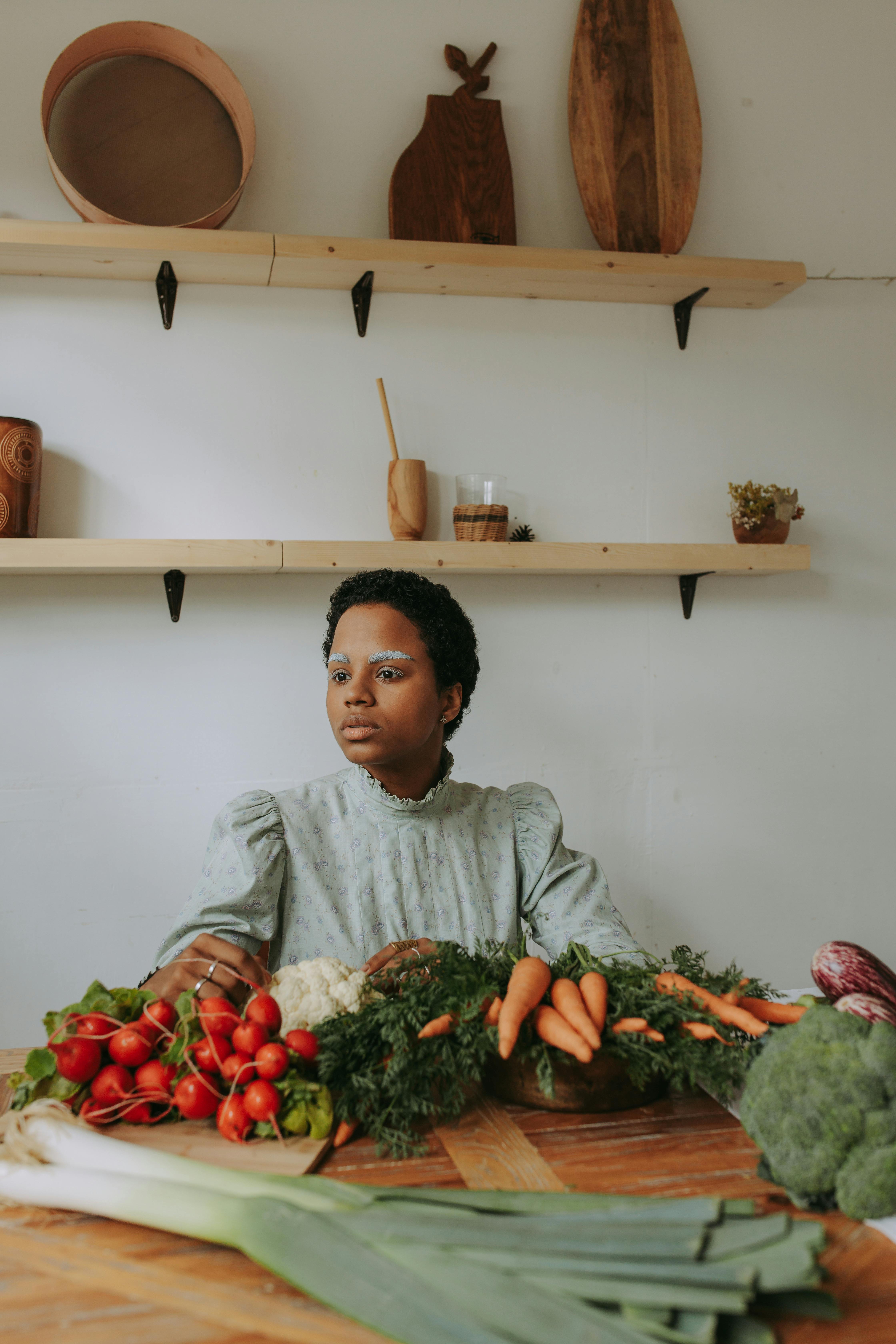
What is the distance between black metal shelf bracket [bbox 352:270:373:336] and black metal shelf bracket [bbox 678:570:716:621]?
0.98m

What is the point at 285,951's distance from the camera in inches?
64.1

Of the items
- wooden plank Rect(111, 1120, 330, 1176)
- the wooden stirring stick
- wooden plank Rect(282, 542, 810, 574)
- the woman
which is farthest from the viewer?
the wooden stirring stick

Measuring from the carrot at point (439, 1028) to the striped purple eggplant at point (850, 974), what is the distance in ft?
1.68

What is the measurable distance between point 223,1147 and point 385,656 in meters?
0.82

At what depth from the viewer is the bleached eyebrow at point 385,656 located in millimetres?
1598

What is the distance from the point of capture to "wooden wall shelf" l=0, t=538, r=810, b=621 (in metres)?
2.00

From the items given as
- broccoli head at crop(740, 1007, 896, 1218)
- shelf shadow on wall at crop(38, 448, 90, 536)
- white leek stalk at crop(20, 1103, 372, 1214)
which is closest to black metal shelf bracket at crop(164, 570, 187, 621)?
shelf shadow on wall at crop(38, 448, 90, 536)

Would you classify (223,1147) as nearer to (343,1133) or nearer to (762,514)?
(343,1133)

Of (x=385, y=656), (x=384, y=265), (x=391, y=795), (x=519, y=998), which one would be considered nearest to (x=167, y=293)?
(x=384, y=265)

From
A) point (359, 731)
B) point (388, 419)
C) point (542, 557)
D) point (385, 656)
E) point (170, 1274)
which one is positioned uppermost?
point (388, 419)

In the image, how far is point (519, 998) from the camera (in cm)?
103

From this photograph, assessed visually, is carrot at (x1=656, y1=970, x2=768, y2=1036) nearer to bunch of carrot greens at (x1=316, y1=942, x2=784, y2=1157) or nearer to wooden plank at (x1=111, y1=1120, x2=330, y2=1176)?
bunch of carrot greens at (x1=316, y1=942, x2=784, y2=1157)

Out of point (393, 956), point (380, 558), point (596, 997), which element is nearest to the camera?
point (596, 997)

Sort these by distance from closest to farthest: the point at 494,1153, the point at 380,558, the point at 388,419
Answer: the point at 494,1153 < the point at 380,558 < the point at 388,419
